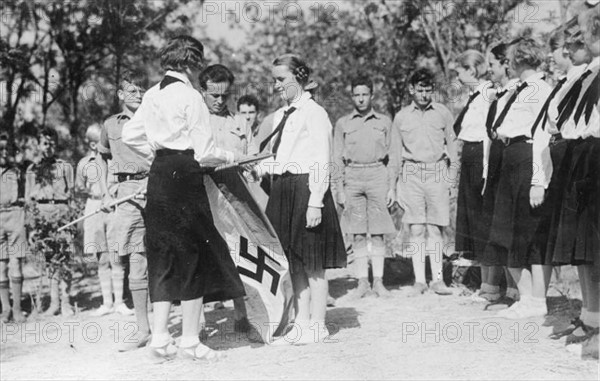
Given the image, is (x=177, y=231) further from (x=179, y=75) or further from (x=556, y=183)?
(x=556, y=183)

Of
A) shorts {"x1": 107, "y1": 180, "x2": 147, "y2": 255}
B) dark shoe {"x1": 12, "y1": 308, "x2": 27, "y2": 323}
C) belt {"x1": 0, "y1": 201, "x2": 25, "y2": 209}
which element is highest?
belt {"x1": 0, "y1": 201, "x2": 25, "y2": 209}

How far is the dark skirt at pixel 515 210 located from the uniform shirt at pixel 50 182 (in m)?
4.38

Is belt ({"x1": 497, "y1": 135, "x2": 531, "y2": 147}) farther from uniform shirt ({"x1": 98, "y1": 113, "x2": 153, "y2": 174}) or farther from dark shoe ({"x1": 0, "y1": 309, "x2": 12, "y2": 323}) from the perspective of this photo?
dark shoe ({"x1": 0, "y1": 309, "x2": 12, "y2": 323})

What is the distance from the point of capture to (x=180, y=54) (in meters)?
4.52

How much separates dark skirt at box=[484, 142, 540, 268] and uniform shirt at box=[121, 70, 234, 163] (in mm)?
2482

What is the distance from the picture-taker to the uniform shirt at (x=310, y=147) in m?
4.93

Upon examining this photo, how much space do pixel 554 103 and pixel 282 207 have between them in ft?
6.71

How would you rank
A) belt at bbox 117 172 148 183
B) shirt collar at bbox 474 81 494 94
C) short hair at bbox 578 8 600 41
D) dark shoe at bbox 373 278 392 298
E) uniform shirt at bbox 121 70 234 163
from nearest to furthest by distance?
short hair at bbox 578 8 600 41 → uniform shirt at bbox 121 70 234 163 → belt at bbox 117 172 148 183 → shirt collar at bbox 474 81 494 94 → dark shoe at bbox 373 278 392 298

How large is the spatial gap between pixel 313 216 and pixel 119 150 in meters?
1.84

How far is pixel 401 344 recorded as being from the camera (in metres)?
4.88

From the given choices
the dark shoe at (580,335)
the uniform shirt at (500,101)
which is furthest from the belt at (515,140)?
the dark shoe at (580,335)

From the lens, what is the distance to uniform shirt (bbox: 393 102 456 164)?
7.28 metres

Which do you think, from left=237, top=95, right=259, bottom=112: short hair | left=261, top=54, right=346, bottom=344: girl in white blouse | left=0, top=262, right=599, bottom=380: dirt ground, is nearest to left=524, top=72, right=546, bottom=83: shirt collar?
→ left=261, top=54, right=346, bottom=344: girl in white blouse

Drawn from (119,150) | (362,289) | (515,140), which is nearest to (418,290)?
(362,289)
